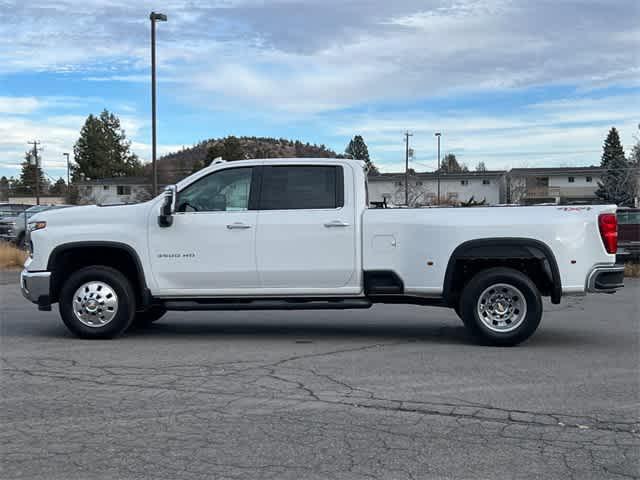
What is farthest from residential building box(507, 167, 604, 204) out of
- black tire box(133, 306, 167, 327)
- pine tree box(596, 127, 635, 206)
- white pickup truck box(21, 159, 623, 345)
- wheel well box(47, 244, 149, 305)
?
wheel well box(47, 244, 149, 305)

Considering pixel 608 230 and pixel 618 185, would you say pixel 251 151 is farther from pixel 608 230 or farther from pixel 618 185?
pixel 608 230

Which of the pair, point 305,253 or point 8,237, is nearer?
point 305,253

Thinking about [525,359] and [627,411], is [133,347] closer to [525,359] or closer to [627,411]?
[525,359]

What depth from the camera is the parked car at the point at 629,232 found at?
69.6 feet

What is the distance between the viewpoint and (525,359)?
8211mm

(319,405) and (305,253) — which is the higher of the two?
(305,253)

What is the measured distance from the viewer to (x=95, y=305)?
9.38 meters

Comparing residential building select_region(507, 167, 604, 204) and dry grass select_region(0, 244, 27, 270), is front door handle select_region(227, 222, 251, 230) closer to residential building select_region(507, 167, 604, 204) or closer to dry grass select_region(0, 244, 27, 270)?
dry grass select_region(0, 244, 27, 270)

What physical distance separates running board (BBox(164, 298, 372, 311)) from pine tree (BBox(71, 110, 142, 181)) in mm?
93170

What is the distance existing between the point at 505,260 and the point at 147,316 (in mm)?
4760

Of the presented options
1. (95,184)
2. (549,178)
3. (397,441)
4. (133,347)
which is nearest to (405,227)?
(133,347)

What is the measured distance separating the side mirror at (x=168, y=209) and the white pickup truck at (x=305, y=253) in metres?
0.01

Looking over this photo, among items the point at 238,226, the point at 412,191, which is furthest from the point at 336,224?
the point at 412,191

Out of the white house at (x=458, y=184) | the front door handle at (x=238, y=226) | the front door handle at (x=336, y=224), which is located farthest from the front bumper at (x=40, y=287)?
the white house at (x=458, y=184)
